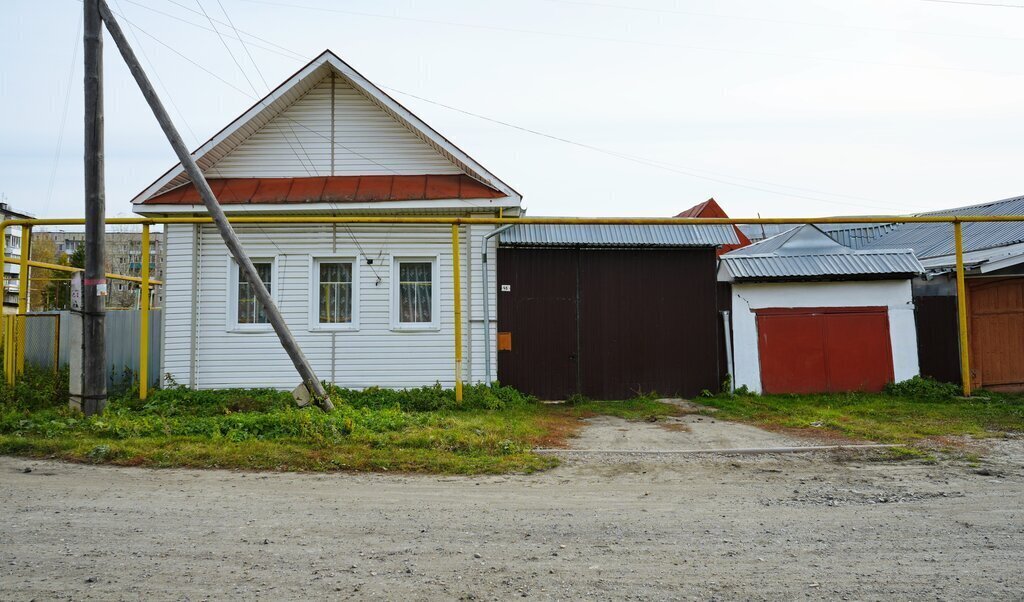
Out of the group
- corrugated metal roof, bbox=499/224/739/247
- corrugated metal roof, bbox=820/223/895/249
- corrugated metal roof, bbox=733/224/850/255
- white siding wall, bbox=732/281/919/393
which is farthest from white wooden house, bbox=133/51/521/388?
corrugated metal roof, bbox=820/223/895/249

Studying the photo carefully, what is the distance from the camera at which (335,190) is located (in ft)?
39.9

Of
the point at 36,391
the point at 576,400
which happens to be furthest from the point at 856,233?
the point at 36,391

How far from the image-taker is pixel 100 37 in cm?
900

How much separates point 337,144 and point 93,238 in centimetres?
495

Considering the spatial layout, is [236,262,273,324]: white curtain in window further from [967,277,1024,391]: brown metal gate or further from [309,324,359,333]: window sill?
[967,277,1024,391]: brown metal gate

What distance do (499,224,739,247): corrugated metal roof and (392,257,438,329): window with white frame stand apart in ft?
5.20

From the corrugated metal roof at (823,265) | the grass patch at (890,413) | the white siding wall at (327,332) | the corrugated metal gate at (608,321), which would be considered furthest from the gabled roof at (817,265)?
the white siding wall at (327,332)

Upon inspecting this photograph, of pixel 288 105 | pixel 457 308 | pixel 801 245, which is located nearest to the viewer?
pixel 457 308

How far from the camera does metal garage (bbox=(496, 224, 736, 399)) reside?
12.8m

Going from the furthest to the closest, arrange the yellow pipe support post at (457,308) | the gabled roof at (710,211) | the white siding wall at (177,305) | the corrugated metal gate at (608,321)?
the gabled roof at (710,211) → the corrugated metal gate at (608,321) → the white siding wall at (177,305) → the yellow pipe support post at (457,308)

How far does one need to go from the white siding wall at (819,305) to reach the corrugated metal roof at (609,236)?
1.31 m

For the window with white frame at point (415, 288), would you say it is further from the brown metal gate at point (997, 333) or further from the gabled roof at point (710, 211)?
the gabled roof at point (710, 211)

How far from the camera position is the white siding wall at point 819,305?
1296 centimetres

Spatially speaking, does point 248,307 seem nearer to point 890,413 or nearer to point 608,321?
point 608,321
